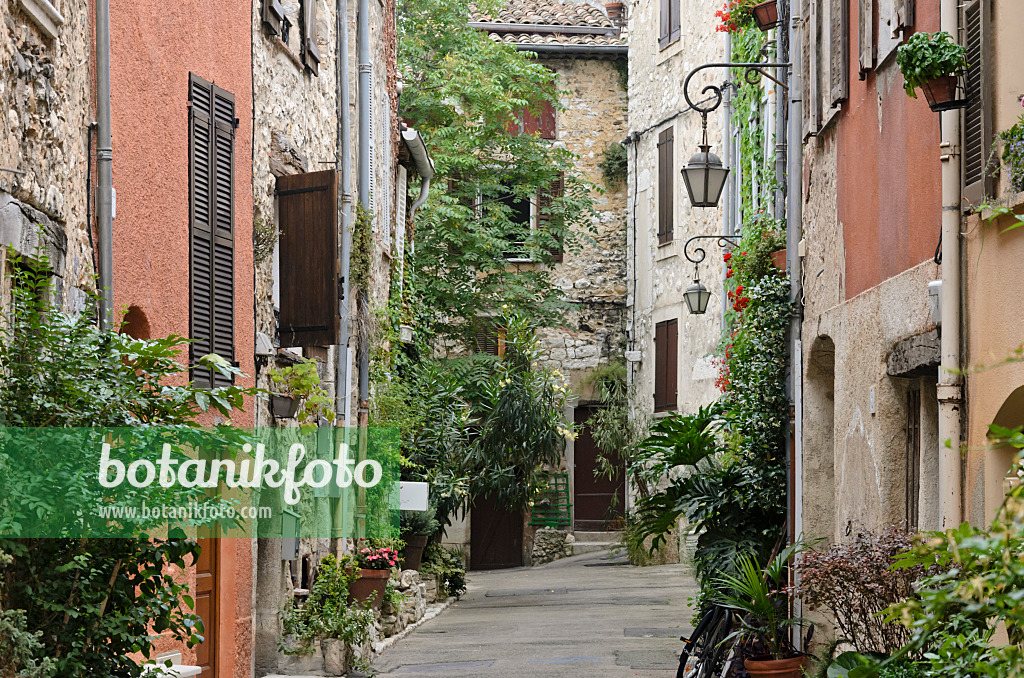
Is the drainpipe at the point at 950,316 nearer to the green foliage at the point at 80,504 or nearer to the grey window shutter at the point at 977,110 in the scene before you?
the grey window shutter at the point at 977,110

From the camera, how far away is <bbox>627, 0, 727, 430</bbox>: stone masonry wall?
1852 centimetres

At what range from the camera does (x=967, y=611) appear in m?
2.55

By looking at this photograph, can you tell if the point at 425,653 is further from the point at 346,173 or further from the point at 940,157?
the point at 940,157

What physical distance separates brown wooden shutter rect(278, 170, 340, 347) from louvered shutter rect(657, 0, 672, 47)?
11.7 metres

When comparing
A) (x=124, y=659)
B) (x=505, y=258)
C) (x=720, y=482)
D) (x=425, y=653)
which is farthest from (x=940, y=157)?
(x=505, y=258)

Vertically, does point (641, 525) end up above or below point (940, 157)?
below

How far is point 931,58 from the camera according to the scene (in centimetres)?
523

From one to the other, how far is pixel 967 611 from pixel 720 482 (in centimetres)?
750

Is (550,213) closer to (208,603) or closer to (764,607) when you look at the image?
(208,603)

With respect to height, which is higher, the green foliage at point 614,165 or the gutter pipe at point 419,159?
the green foliage at point 614,165

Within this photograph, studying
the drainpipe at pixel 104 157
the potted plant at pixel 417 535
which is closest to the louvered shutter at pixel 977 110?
the drainpipe at pixel 104 157

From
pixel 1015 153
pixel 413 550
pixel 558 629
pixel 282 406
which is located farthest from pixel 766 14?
pixel 413 550

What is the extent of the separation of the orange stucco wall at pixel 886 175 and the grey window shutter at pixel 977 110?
0.43 m

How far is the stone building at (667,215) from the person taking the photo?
61.2 ft
